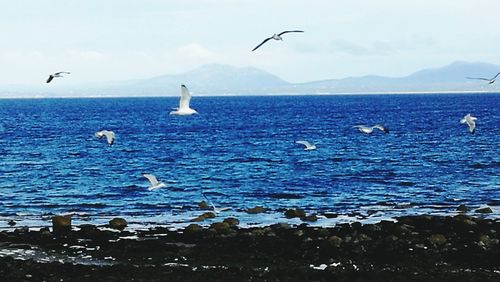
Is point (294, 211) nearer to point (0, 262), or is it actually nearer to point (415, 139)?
point (0, 262)

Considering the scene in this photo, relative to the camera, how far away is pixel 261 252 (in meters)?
30.6

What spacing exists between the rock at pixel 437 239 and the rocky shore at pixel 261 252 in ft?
0.12

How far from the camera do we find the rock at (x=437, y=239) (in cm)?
3155

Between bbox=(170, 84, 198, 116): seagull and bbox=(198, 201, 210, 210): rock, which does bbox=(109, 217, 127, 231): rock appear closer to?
bbox=(170, 84, 198, 116): seagull

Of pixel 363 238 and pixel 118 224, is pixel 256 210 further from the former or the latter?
pixel 363 238

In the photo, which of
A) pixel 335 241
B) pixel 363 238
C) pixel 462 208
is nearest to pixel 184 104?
pixel 335 241

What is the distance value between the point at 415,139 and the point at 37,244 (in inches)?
3188

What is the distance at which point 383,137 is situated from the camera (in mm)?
116188

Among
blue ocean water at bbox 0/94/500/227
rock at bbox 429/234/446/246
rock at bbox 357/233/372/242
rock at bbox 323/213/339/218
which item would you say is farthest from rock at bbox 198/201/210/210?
rock at bbox 429/234/446/246

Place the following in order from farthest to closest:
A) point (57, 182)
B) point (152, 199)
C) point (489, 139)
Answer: point (489, 139) < point (57, 182) < point (152, 199)

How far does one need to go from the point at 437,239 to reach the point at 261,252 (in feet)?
22.2

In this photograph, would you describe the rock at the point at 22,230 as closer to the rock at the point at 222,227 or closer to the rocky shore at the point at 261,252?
the rocky shore at the point at 261,252

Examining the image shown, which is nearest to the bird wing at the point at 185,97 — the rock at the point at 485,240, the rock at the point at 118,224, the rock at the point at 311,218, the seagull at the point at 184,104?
the seagull at the point at 184,104

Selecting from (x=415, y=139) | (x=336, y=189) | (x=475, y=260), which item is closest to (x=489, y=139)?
(x=415, y=139)
